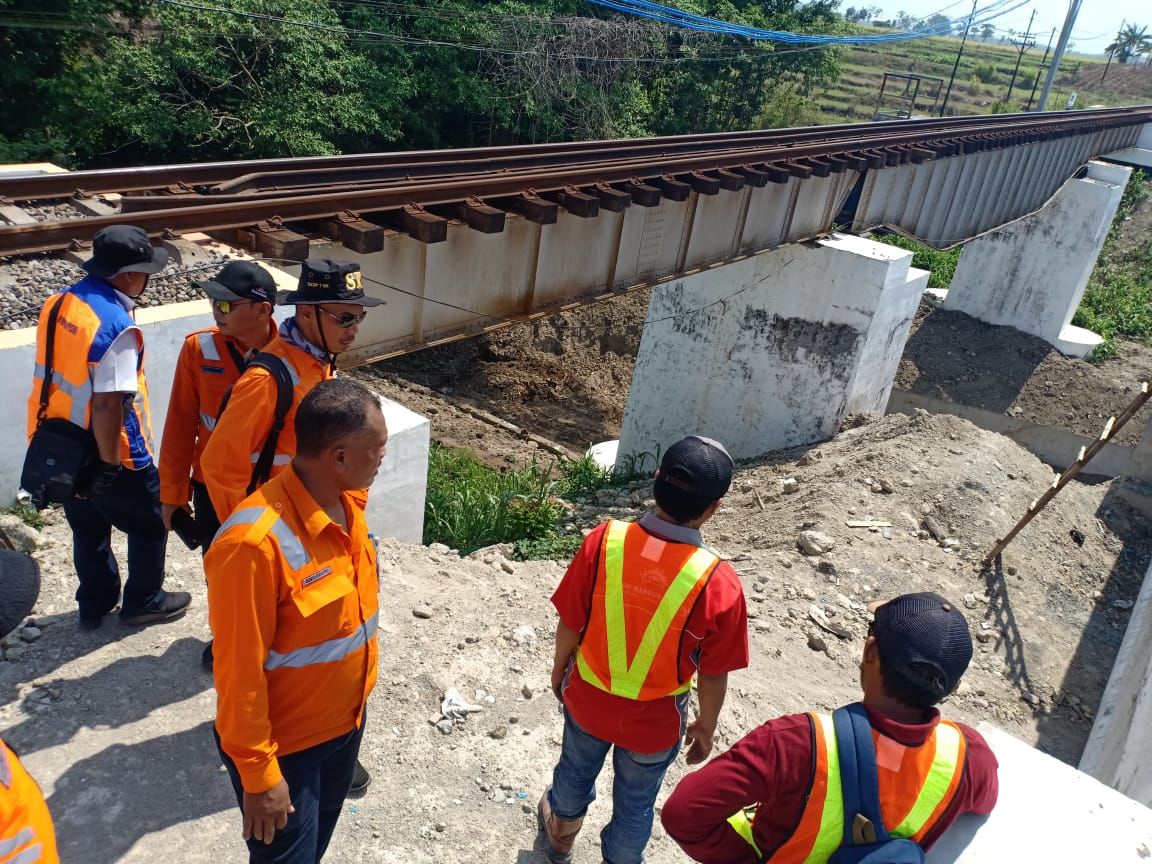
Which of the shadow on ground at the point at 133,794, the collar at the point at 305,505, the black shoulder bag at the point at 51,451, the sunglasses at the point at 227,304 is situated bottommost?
the shadow on ground at the point at 133,794

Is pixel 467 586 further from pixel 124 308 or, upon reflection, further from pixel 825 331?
pixel 825 331

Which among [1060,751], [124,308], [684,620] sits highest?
[124,308]

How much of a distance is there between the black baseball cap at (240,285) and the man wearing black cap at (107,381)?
14.7 inches

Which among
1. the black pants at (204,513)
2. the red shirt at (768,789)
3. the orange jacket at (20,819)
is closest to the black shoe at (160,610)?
the black pants at (204,513)

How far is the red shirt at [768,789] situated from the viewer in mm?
1842

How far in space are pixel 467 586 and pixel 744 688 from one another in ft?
6.61

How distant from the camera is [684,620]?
2.65 meters

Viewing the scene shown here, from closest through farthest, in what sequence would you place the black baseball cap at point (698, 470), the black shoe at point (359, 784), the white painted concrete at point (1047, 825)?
the white painted concrete at point (1047, 825) → the black baseball cap at point (698, 470) → the black shoe at point (359, 784)

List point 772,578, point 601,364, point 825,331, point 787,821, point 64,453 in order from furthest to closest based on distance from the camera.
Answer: point 601,364 < point 825,331 < point 772,578 < point 64,453 < point 787,821

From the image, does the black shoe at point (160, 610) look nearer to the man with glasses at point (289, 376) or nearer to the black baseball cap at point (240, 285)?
the man with glasses at point (289, 376)

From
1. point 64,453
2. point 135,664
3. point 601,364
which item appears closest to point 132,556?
point 135,664

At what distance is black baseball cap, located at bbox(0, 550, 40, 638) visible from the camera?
1648mm

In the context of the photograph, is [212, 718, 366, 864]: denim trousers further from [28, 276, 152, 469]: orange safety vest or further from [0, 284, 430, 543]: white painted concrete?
[0, 284, 430, 543]: white painted concrete

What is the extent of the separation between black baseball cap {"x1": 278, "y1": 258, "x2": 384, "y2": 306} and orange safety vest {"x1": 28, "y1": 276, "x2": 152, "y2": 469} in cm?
78
